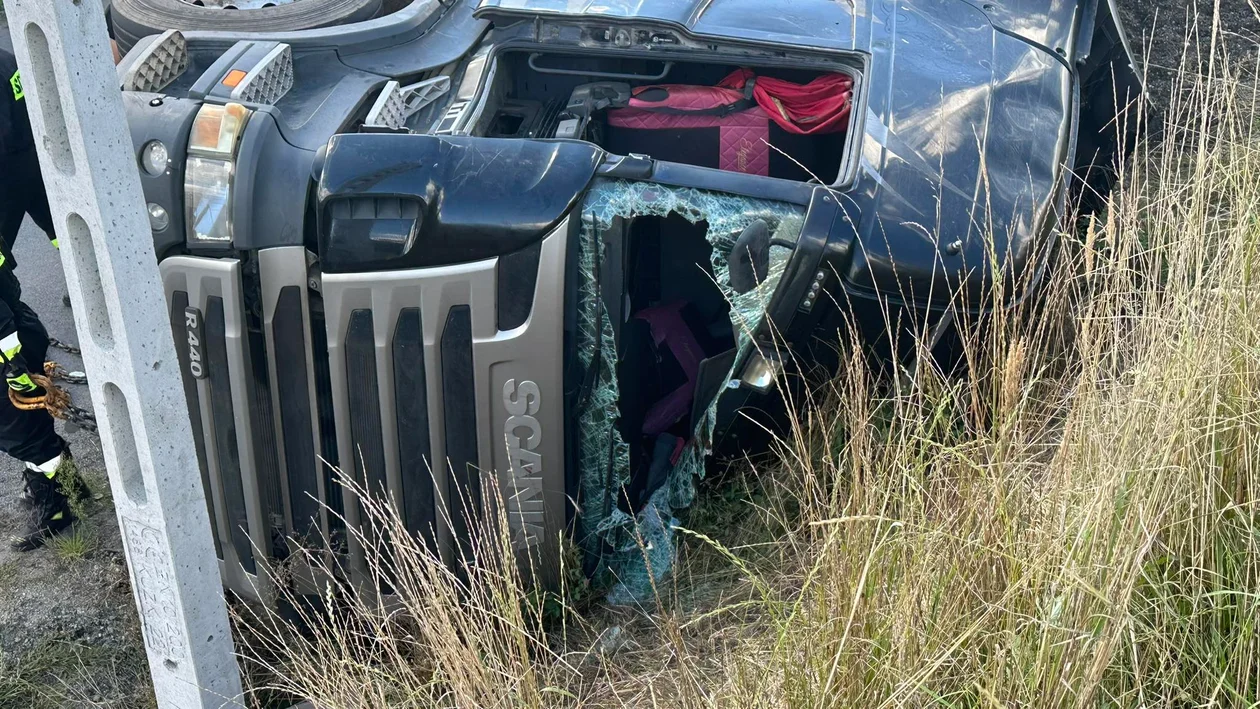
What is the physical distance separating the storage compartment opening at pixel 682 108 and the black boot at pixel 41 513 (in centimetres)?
184

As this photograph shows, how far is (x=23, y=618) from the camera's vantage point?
10.5 feet

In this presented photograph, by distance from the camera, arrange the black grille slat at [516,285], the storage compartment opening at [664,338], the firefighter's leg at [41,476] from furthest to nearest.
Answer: the firefighter's leg at [41,476], the storage compartment opening at [664,338], the black grille slat at [516,285]

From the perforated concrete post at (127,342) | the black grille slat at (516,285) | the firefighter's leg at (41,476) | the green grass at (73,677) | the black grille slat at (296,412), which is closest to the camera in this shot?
the perforated concrete post at (127,342)

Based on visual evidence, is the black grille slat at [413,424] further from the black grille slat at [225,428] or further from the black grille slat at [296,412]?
the black grille slat at [225,428]

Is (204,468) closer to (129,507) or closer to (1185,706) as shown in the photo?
A: (129,507)

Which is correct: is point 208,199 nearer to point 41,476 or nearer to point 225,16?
point 225,16

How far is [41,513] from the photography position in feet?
11.6

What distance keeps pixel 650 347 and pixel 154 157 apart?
1.48 meters

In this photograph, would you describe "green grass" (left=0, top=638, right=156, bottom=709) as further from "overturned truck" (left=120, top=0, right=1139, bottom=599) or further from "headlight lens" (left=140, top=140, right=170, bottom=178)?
"headlight lens" (left=140, top=140, right=170, bottom=178)

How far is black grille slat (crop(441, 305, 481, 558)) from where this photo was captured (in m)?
2.56

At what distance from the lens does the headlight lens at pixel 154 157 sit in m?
2.63

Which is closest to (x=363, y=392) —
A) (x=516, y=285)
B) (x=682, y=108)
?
(x=516, y=285)

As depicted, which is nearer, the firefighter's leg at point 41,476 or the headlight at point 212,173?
the headlight at point 212,173

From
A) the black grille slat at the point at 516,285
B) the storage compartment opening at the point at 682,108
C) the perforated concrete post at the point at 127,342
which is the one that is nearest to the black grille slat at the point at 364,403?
the black grille slat at the point at 516,285
